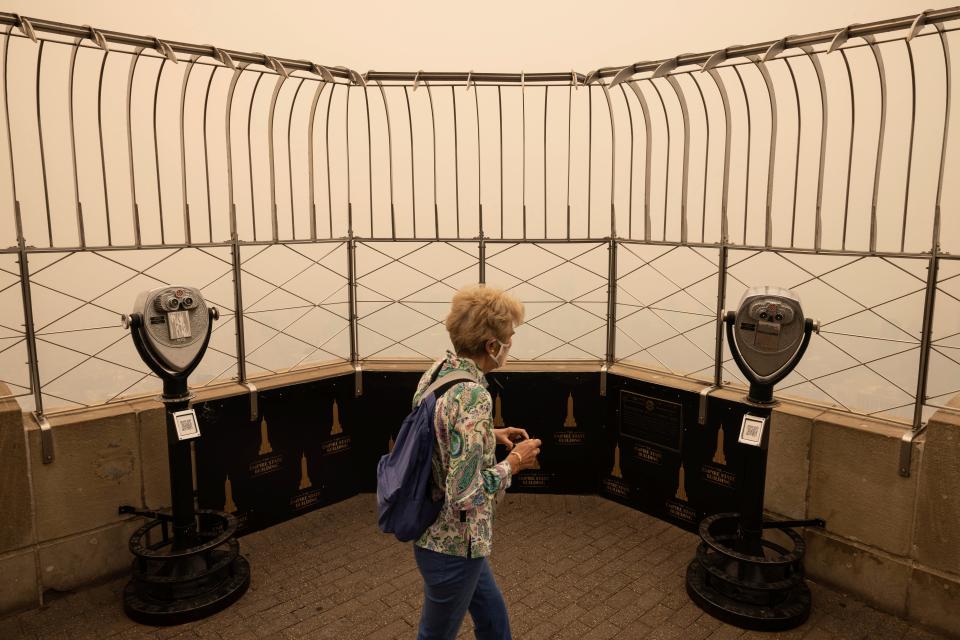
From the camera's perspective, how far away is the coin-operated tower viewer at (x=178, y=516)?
10.8 feet

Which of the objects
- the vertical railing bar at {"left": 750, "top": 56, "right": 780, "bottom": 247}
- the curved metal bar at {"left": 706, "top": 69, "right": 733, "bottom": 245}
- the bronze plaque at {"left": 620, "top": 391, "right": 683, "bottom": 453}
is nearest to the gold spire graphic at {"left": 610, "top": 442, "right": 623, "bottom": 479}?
the bronze plaque at {"left": 620, "top": 391, "right": 683, "bottom": 453}

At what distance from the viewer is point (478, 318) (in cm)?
234

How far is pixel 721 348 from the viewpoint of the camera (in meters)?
4.30

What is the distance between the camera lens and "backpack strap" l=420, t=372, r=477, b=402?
2.21 metres

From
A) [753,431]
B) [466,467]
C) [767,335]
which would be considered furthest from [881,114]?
[466,467]

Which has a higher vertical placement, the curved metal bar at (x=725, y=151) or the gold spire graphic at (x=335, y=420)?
the curved metal bar at (x=725, y=151)

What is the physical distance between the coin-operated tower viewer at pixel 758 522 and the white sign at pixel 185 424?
2.68 meters

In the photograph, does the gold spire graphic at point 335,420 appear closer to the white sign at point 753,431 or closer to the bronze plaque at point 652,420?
the bronze plaque at point 652,420

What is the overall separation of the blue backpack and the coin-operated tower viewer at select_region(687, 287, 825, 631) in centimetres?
171

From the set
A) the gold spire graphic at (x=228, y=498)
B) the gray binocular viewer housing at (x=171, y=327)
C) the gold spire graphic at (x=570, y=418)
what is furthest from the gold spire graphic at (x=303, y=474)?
the gold spire graphic at (x=570, y=418)

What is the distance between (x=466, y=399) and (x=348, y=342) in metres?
2.98

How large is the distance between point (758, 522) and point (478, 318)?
2.13 m

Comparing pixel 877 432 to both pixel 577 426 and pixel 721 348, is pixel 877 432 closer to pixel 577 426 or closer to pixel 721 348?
pixel 721 348

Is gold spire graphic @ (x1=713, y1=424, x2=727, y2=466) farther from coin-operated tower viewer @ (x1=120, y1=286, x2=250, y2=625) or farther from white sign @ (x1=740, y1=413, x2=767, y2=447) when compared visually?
coin-operated tower viewer @ (x1=120, y1=286, x2=250, y2=625)
